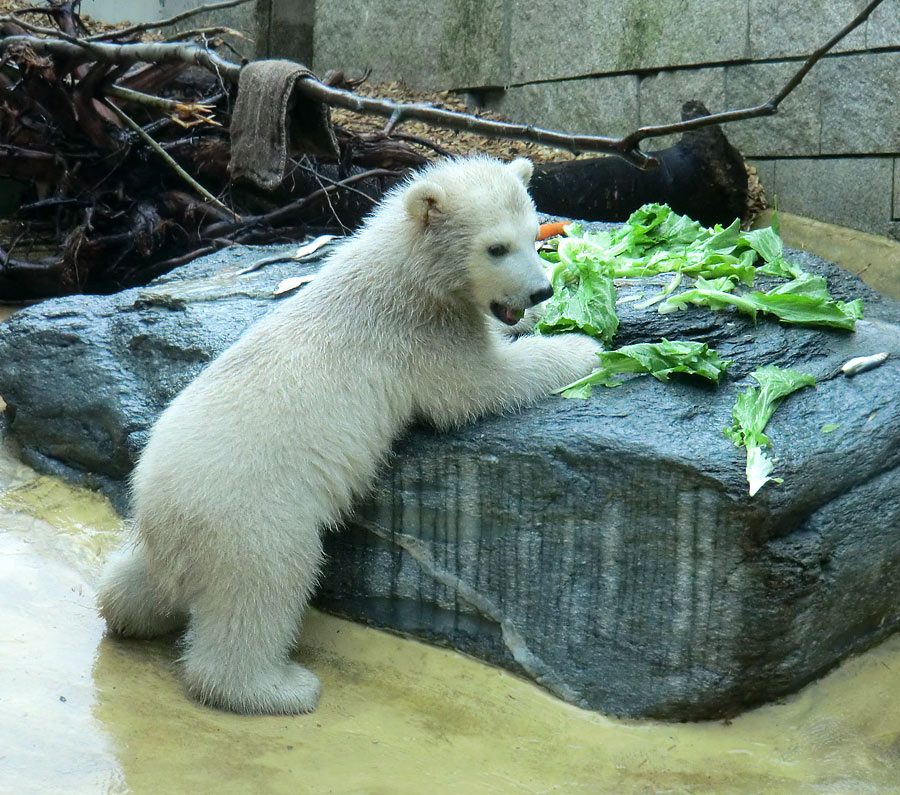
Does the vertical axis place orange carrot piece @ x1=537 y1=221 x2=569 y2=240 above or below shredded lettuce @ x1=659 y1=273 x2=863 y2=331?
above

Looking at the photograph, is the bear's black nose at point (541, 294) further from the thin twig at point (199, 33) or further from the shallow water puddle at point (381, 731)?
the thin twig at point (199, 33)

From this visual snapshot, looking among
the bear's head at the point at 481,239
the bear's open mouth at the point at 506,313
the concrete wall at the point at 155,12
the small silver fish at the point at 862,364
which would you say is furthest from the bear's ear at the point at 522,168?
the concrete wall at the point at 155,12

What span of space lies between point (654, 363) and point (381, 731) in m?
1.86

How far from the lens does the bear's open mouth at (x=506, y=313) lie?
4.23 metres

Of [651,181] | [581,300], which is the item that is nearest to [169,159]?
[581,300]

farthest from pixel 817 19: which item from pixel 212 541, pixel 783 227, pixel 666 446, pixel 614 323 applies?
pixel 212 541

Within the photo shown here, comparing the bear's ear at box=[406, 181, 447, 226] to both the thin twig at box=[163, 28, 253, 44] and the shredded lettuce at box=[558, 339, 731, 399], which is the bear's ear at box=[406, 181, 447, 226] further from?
the thin twig at box=[163, 28, 253, 44]

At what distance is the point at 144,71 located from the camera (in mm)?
8812

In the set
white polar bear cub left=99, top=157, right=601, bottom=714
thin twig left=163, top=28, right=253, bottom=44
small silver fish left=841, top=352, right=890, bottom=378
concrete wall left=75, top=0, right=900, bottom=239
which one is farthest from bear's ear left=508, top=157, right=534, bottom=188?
concrete wall left=75, top=0, right=900, bottom=239

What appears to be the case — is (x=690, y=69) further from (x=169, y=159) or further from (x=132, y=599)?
(x=132, y=599)

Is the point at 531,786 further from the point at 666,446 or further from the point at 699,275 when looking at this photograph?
the point at 699,275

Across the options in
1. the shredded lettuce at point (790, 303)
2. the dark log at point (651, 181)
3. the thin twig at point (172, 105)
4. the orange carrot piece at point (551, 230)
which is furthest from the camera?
the dark log at point (651, 181)

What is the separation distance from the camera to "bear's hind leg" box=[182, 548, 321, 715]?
3.78 metres

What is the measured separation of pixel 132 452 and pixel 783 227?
22.6ft
